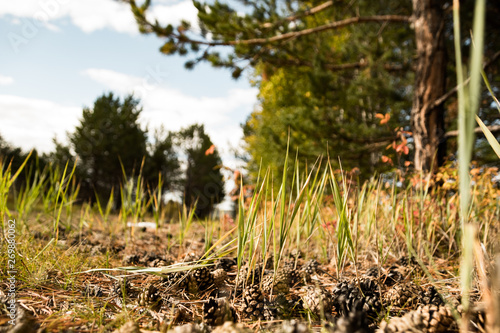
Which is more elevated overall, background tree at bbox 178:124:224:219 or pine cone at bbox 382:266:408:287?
background tree at bbox 178:124:224:219

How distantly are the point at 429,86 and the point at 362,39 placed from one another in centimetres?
312

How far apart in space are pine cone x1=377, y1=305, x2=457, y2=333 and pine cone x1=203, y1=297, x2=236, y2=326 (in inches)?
17.5

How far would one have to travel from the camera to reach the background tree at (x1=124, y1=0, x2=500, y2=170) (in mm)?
3883

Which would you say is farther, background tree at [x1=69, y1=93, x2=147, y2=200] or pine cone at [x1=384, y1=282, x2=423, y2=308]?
background tree at [x1=69, y1=93, x2=147, y2=200]

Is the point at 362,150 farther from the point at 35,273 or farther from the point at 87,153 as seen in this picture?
the point at 87,153

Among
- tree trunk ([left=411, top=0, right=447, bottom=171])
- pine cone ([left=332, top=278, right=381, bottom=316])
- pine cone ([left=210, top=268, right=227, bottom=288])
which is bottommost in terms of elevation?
pine cone ([left=210, top=268, right=227, bottom=288])

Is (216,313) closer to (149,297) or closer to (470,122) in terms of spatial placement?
(149,297)

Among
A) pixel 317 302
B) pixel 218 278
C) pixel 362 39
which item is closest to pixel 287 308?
pixel 317 302

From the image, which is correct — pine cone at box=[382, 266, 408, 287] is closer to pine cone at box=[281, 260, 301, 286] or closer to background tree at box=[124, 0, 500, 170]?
pine cone at box=[281, 260, 301, 286]

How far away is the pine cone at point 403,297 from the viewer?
105 cm

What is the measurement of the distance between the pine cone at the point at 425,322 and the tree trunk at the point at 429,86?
11.2 feet

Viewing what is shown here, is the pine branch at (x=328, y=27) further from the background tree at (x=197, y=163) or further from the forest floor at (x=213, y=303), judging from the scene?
the background tree at (x=197, y=163)

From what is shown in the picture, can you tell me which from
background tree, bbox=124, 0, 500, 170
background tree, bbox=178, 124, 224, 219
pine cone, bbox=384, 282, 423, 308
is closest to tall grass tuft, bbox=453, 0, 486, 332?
pine cone, bbox=384, 282, 423, 308

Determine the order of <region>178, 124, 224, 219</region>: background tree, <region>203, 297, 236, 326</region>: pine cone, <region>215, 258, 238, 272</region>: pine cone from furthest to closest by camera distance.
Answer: <region>178, 124, 224, 219</region>: background tree < <region>215, 258, 238, 272</region>: pine cone < <region>203, 297, 236, 326</region>: pine cone
